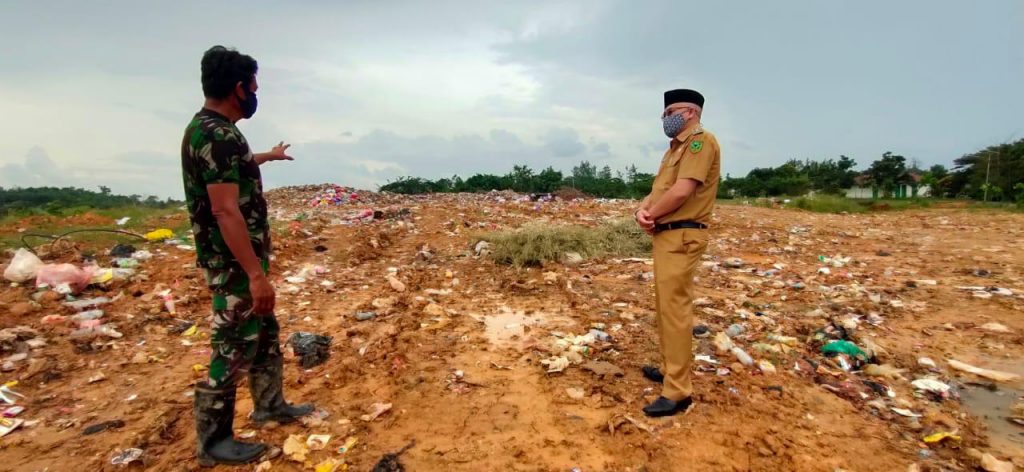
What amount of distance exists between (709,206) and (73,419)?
3.14m

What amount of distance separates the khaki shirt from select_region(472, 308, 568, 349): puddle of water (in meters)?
1.47

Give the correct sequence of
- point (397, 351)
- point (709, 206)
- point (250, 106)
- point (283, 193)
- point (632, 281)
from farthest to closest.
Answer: point (283, 193) → point (632, 281) → point (397, 351) → point (709, 206) → point (250, 106)

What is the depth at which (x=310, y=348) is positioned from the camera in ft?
10.5

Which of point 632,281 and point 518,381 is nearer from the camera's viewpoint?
point 518,381

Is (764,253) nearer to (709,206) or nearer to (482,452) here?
(709,206)

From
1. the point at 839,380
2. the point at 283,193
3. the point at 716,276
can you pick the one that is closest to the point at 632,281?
the point at 716,276

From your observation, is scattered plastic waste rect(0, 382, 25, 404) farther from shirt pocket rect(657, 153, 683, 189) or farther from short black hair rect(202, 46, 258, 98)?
shirt pocket rect(657, 153, 683, 189)

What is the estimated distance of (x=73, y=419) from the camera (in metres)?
2.52

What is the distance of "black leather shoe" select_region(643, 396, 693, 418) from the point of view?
7.78 ft

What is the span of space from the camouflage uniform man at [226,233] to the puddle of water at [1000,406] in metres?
3.15

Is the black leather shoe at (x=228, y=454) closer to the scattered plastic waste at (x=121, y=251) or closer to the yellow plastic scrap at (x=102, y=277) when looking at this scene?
the yellow plastic scrap at (x=102, y=277)

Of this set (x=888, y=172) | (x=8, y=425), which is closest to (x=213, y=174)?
(x=8, y=425)

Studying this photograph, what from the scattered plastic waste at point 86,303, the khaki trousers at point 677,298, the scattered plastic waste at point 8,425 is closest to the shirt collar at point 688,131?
the khaki trousers at point 677,298

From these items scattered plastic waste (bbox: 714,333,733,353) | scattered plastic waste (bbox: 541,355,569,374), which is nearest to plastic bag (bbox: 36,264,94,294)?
scattered plastic waste (bbox: 541,355,569,374)
